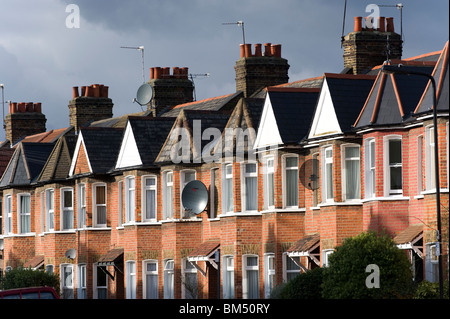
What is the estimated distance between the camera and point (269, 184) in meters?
43.0

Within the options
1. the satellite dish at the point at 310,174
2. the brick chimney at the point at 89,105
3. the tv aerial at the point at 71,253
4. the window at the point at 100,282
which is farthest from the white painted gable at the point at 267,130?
the brick chimney at the point at 89,105

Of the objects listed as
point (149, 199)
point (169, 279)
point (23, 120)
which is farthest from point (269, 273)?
point (23, 120)

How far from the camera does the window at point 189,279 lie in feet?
154

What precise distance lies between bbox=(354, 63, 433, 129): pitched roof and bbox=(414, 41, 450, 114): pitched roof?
4.28ft

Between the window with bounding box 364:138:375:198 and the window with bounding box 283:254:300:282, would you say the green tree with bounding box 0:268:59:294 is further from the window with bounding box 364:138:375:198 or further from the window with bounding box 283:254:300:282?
the window with bounding box 364:138:375:198

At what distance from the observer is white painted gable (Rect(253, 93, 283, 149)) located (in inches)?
1657

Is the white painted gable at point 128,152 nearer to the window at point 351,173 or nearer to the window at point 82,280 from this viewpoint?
the window at point 82,280

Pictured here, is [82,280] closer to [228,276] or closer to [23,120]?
[228,276]

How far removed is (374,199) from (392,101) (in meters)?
2.92

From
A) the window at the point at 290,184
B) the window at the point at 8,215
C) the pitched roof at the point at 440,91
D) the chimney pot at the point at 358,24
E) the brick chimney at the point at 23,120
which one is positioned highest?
the chimney pot at the point at 358,24

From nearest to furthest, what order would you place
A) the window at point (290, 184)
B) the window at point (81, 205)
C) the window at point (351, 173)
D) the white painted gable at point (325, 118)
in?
the window at point (351, 173) → the white painted gable at point (325, 118) → the window at point (290, 184) → the window at point (81, 205)

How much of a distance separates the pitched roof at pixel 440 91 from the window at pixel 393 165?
1833mm

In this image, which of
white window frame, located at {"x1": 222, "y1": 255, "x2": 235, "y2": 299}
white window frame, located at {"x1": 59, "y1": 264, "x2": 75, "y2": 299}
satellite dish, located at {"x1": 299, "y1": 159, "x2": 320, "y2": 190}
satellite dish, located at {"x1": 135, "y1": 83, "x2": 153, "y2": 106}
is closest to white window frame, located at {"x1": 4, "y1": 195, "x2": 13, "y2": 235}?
white window frame, located at {"x1": 59, "y1": 264, "x2": 75, "y2": 299}

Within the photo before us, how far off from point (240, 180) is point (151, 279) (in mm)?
8013
